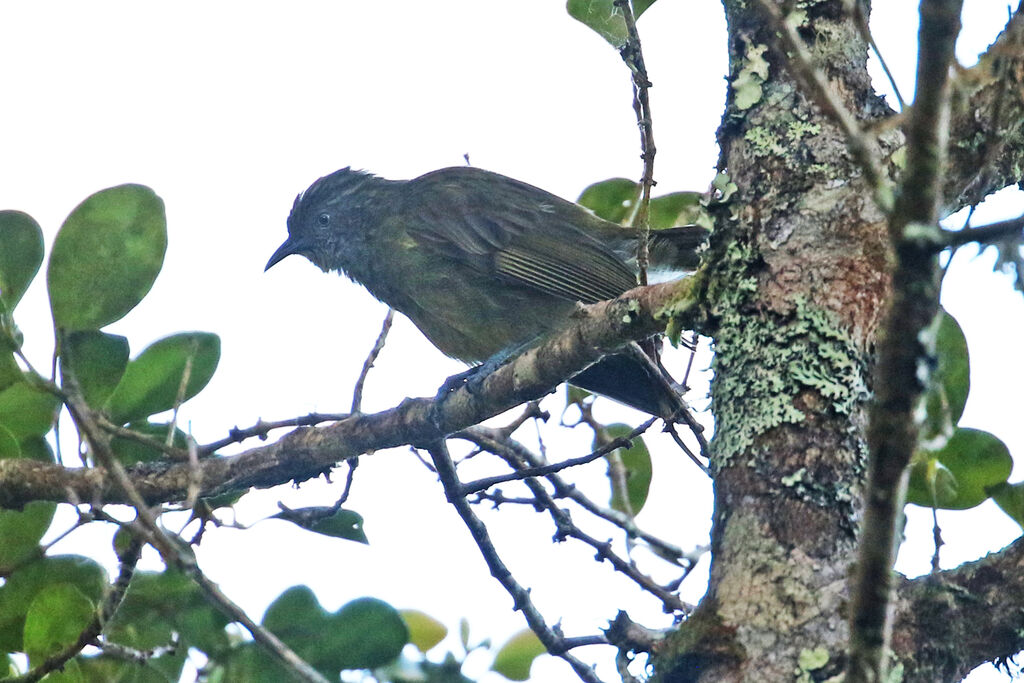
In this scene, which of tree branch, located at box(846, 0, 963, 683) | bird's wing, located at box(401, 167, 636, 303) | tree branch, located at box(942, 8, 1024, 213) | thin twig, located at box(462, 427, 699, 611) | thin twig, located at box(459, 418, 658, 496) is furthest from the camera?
bird's wing, located at box(401, 167, 636, 303)

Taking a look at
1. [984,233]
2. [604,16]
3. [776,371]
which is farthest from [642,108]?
[984,233]

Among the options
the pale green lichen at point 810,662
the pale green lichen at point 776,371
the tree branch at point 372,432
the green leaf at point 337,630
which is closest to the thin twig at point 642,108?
the tree branch at point 372,432

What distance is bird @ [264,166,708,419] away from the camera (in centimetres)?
485

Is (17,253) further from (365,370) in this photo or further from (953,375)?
(953,375)

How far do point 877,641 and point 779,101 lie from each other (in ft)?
5.38

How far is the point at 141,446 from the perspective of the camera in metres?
3.54

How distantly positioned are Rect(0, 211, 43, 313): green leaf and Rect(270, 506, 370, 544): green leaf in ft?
3.26

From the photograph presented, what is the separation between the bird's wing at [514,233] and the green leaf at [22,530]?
2572 millimetres

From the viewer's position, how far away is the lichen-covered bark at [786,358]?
6.57ft

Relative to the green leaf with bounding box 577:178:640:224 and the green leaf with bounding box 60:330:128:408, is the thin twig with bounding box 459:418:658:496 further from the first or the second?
the green leaf with bounding box 577:178:640:224

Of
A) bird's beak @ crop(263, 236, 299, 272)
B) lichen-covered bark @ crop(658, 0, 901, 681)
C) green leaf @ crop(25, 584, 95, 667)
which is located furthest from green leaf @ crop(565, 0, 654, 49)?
bird's beak @ crop(263, 236, 299, 272)

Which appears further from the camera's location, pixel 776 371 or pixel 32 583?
pixel 32 583

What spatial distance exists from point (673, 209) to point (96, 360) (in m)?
2.32

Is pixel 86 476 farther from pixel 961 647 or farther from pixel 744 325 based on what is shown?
pixel 961 647
